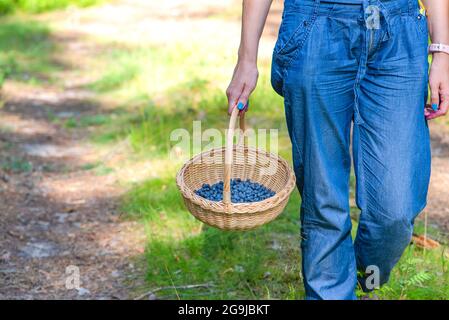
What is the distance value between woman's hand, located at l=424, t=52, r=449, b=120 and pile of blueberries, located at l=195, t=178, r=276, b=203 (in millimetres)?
758

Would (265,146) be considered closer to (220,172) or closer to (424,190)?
(220,172)

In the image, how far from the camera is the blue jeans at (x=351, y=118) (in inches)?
92.7

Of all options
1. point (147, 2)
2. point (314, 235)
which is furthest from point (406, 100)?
point (147, 2)

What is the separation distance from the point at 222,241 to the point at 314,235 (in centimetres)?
110

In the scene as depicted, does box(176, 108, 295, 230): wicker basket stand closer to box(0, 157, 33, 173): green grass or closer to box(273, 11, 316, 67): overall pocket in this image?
box(273, 11, 316, 67): overall pocket

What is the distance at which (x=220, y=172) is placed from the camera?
309 centimetres

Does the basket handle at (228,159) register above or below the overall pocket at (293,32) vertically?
below

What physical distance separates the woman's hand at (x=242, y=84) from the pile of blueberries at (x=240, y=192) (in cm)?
42

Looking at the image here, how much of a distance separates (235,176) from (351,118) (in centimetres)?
78

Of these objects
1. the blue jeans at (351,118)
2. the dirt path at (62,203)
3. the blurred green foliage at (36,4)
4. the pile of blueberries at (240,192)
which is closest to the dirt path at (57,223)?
the dirt path at (62,203)

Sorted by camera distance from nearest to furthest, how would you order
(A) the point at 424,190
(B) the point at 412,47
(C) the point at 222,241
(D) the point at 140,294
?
(B) the point at 412,47 → (A) the point at 424,190 → (D) the point at 140,294 → (C) the point at 222,241

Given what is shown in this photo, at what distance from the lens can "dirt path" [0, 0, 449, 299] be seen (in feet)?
11.7

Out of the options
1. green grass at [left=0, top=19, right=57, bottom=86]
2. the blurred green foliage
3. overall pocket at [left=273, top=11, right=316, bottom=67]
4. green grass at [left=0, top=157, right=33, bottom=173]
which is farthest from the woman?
the blurred green foliage

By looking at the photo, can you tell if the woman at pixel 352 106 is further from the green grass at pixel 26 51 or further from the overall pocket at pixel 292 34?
the green grass at pixel 26 51
